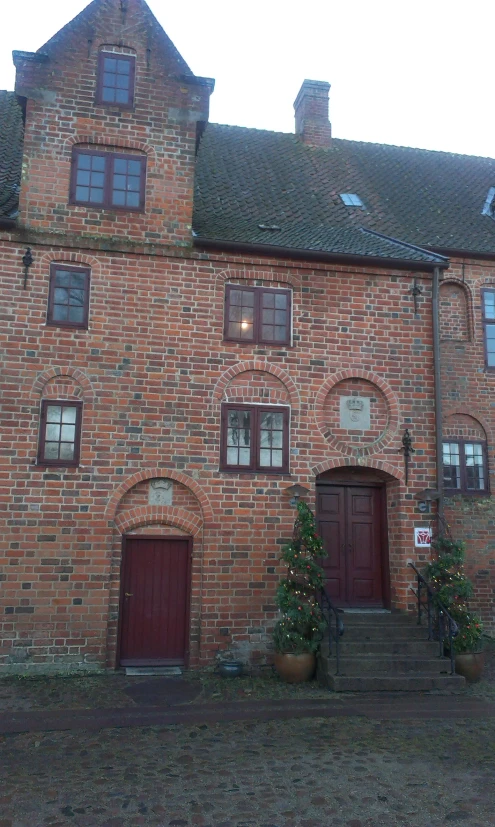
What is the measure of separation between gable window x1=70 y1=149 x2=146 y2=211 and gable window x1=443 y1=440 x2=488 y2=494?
787 centimetres

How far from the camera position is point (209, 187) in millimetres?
14305

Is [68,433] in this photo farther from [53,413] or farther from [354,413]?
[354,413]

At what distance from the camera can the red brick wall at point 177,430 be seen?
10578mm

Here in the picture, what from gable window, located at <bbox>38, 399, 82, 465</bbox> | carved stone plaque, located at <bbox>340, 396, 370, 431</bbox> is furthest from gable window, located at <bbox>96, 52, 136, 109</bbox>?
carved stone plaque, located at <bbox>340, 396, 370, 431</bbox>

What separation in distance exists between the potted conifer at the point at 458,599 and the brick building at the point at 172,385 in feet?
2.10

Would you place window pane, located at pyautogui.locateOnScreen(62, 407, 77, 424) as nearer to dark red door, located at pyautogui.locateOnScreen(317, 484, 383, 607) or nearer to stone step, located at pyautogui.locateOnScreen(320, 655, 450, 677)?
dark red door, located at pyautogui.locateOnScreen(317, 484, 383, 607)

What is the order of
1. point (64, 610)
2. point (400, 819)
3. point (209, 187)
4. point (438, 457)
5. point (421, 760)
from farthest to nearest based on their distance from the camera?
point (209, 187)
point (438, 457)
point (64, 610)
point (421, 760)
point (400, 819)

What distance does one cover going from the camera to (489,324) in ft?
47.2

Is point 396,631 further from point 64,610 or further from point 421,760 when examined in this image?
point 64,610

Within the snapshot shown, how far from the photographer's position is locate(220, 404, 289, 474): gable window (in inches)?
455

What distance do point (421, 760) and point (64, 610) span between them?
231 inches

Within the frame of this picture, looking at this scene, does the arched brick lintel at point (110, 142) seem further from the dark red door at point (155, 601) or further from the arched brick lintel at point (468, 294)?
the dark red door at point (155, 601)

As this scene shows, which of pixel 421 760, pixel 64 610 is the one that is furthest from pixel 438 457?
pixel 64 610

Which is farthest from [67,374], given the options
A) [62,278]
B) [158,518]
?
[158,518]
